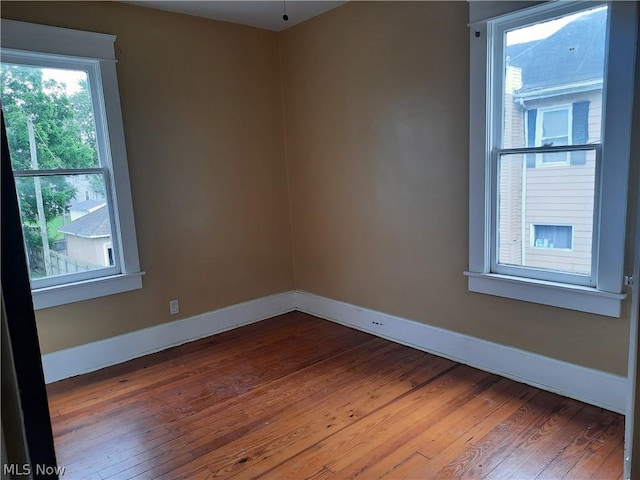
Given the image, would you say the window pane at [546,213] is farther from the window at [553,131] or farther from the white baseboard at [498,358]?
the white baseboard at [498,358]

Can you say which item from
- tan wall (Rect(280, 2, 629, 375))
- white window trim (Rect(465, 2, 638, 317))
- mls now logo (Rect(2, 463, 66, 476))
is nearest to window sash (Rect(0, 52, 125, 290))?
tan wall (Rect(280, 2, 629, 375))

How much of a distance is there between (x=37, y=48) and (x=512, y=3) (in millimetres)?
2936

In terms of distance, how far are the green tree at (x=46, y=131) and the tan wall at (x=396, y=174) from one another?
Result: 1.76 m

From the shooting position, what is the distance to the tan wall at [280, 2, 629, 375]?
2.69 metres

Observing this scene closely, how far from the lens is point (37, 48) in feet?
9.04

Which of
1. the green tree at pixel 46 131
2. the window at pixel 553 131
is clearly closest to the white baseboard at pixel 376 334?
the green tree at pixel 46 131

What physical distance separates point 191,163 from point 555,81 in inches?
105

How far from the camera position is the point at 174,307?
3.54 m

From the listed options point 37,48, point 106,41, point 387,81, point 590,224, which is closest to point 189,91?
point 106,41

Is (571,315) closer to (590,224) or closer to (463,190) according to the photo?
(590,224)

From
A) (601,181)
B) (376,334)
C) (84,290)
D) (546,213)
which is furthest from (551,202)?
(84,290)

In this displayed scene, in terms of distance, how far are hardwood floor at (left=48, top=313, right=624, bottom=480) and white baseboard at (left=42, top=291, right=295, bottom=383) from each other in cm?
10

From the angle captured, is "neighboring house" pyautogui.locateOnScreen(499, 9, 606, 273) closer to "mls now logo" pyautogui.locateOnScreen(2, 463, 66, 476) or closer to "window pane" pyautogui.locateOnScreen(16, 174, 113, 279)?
"mls now logo" pyautogui.locateOnScreen(2, 463, 66, 476)

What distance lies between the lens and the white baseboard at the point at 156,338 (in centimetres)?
302
